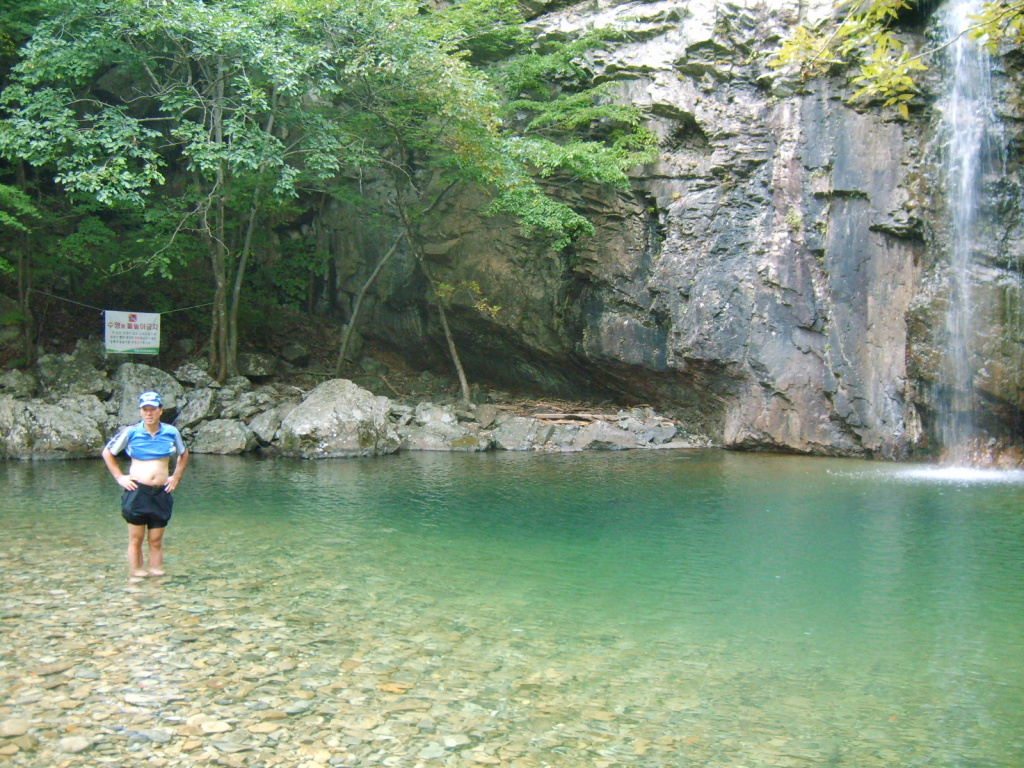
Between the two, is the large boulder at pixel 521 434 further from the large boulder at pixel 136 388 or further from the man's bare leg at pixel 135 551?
the man's bare leg at pixel 135 551

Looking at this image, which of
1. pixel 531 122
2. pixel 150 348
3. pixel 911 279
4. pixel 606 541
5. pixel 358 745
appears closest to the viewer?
pixel 358 745

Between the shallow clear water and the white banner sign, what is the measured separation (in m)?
4.12

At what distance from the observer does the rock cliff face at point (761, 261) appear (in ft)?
46.0

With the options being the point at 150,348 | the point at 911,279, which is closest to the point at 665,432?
the point at 911,279

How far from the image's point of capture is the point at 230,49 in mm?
13344

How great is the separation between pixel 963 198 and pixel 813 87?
10.6ft

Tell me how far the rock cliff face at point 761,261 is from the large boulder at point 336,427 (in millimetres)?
5336

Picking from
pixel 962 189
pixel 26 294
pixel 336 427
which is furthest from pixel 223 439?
pixel 962 189

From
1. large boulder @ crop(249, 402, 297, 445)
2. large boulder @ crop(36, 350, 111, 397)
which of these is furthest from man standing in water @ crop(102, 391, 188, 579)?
large boulder @ crop(36, 350, 111, 397)

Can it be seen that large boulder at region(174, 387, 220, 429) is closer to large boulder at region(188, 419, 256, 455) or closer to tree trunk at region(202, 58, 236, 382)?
large boulder at region(188, 419, 256, 455)

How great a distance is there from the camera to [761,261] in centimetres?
1533

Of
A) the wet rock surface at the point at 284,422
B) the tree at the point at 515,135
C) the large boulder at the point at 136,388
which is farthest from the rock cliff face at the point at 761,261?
the large boulder at the point at 136,388

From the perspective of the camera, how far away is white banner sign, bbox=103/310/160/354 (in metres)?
15.4

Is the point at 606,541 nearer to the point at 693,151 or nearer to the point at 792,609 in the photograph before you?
the point at 792,609
